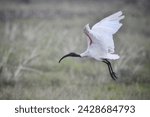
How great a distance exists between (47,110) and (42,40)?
12.5 feet

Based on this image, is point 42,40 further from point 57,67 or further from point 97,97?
point 97,97

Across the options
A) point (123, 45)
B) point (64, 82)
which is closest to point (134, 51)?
point (123, 45)

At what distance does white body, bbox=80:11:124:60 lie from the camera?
24.4ft

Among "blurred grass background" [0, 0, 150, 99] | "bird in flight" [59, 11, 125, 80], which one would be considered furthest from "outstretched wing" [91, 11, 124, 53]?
"blurred grass background" [0, 0, 150, 99]

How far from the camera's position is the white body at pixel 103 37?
24.4 feet

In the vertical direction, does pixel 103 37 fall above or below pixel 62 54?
below

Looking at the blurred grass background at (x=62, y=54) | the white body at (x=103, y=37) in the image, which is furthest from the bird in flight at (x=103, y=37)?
the blurred grass background at (x=62, y=54)

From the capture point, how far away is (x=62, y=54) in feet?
35.4

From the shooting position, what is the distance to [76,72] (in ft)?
32.8

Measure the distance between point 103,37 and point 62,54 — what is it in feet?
10.9

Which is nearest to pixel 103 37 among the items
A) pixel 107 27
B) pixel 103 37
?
pixel 103 37

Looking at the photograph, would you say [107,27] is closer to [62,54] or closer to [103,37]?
[103,37]

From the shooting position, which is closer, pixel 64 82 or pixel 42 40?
pixel 64 82

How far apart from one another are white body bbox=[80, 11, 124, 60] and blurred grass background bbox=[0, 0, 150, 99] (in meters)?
1.18
